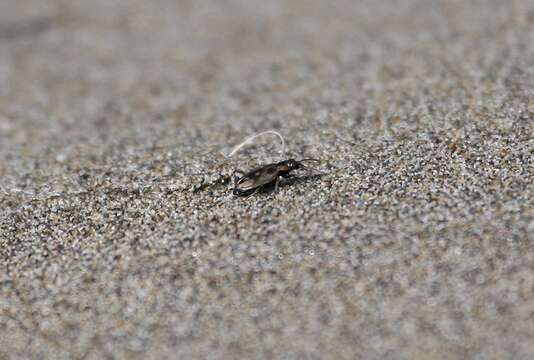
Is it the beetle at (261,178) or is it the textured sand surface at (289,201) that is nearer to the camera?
the textured sand surface at (289,201)

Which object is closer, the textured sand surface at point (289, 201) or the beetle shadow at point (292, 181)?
the textured sand surface at point (289, 201)

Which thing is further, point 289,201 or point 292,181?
point 292,181

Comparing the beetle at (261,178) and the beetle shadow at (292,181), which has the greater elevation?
the beetle at (261,178)

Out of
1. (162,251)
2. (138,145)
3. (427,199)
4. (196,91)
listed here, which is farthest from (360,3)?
(162,251)
